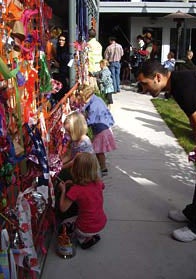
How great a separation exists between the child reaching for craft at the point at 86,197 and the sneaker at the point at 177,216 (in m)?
0.87

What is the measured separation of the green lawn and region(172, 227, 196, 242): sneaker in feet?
9.78

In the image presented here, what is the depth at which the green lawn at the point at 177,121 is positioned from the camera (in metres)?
6.83

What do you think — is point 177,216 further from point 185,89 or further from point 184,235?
point 185,89

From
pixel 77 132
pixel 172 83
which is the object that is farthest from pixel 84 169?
pixel 172 83

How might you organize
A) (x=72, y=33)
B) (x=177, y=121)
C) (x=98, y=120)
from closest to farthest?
1. (x=98, y=120)
2. (x=72, y=33)
3. (x=177, y=121)

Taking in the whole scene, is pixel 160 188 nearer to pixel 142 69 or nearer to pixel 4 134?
pixel 142 69

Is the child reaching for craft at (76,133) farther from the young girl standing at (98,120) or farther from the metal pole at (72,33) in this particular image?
the metal pole at (72,33)

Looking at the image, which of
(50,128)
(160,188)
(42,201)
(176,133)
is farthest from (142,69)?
(176,133)

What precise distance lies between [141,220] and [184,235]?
20.4 inches

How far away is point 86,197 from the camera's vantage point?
10.3ft

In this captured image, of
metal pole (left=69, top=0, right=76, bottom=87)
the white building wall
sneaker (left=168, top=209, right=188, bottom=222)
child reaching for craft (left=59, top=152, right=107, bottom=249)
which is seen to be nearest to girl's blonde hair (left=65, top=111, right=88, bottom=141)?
child reaching for craft (left=59, top=152, right=107, bottom=249)

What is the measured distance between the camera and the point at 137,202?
421cm

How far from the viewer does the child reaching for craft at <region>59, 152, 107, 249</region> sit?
3.12 meters

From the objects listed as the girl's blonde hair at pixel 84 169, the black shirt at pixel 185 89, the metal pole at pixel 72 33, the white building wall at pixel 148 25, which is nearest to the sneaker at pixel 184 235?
the girl's blonde hair at pixel 84 169
